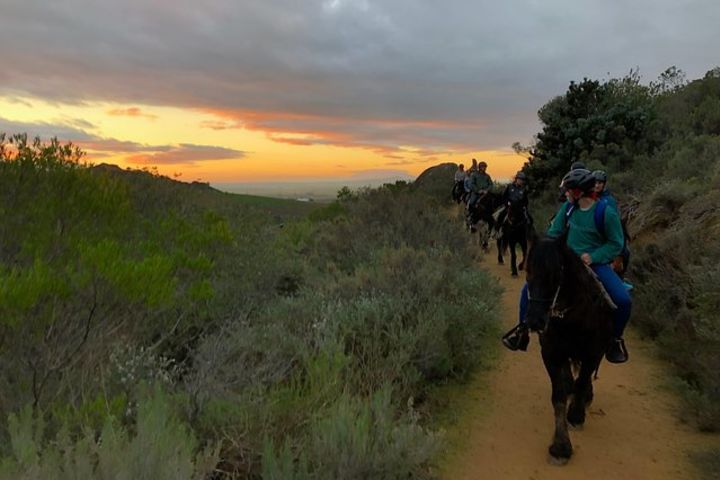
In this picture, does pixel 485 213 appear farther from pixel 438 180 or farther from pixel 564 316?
pixel 438 180

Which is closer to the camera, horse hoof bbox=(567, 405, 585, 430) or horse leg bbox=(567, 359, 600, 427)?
horse leg bbox=(567, 359, 600, 427)

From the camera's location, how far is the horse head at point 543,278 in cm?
448

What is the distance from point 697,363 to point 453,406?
9.47 ft

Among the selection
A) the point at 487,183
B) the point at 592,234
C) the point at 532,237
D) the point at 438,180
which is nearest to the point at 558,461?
the point at 532,237

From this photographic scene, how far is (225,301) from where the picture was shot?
8.24 meters

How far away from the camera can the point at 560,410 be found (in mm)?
5000

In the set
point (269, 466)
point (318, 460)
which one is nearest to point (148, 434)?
point (269, 466)

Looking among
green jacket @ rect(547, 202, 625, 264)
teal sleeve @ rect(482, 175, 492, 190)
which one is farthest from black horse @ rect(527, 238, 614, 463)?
teal sleeve @ rect(482, 175, 492, 190)

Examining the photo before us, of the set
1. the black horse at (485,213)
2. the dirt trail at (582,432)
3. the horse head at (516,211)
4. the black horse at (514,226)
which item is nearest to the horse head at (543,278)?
the dirt trail at (582,432)

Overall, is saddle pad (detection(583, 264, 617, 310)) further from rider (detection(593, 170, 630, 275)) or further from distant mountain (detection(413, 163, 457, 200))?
distant mountain (detection(413, 163, 457, 200))

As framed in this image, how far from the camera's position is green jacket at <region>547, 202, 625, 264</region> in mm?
5215

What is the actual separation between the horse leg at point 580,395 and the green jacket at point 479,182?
458 inches

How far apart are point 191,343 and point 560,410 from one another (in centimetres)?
469

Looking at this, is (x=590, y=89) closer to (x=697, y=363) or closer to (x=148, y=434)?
(x=697, y=363)
